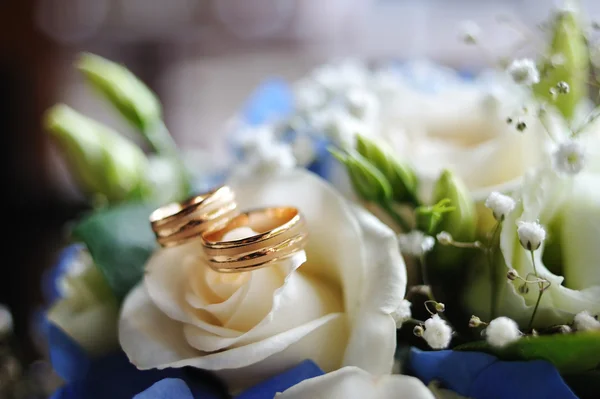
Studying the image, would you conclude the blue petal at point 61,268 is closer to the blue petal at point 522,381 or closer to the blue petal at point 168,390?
the blue petal at point 168,390

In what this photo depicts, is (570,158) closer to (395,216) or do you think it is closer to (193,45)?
(395,216)

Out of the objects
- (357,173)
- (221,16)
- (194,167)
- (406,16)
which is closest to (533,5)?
(406,16)

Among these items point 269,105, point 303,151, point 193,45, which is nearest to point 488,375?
point 303,151

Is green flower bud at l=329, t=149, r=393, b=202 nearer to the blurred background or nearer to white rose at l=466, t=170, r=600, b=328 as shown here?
white rose at l=466, t=170, r=600, b=328

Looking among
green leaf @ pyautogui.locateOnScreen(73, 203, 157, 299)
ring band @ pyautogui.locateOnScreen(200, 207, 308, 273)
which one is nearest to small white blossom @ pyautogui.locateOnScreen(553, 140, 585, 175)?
ring band @ pyautogui.locateOnScreen(200, 207, 308, 273)

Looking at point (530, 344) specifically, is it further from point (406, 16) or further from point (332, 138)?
point (406, 16)

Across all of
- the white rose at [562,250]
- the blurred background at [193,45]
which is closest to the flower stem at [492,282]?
the white rose at [562,250]
